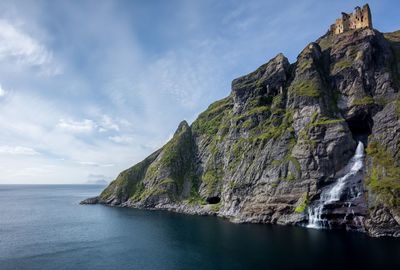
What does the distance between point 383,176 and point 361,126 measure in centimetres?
4150

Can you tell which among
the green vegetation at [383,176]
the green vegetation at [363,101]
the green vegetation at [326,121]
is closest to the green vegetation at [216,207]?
the green vegetation at [326,121]

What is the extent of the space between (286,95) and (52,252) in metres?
127

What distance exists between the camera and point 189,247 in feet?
307

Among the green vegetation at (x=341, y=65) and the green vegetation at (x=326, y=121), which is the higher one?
the green vegetation at (x=341, y=65)

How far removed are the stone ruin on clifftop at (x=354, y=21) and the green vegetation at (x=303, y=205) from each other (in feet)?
358

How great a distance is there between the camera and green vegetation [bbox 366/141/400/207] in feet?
325

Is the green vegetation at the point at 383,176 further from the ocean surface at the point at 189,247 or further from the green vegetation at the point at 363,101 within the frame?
the green vegetation at the point at 363,101

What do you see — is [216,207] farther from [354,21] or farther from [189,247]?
[354,21]

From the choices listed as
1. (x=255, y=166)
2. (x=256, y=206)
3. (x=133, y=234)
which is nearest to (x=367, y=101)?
(x=255, y=166)

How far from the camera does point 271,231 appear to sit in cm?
10712

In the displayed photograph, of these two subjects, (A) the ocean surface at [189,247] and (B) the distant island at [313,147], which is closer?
(A) the ocean surface at [189,247]

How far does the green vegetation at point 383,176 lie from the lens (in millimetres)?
99062

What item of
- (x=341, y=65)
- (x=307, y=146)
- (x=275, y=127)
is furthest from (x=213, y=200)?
(x=341, y=65)

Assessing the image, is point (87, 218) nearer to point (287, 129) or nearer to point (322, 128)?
point (287, 129)
